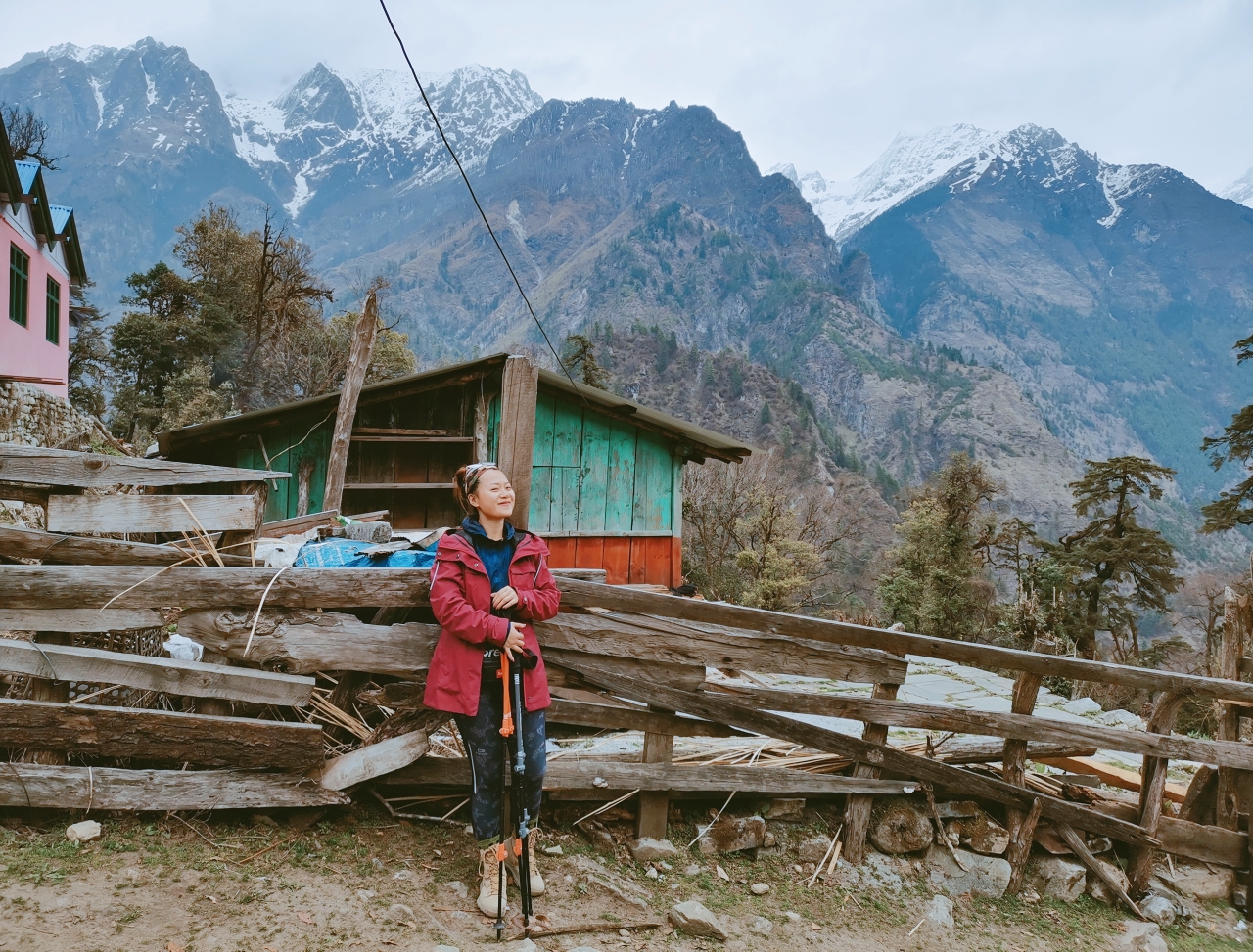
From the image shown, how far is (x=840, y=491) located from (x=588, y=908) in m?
41.2

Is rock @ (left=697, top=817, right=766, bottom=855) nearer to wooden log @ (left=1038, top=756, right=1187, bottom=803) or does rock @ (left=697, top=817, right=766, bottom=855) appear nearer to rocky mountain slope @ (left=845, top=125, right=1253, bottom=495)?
wooden log @ (left=1038, top=756, right=1187, bottom=803)

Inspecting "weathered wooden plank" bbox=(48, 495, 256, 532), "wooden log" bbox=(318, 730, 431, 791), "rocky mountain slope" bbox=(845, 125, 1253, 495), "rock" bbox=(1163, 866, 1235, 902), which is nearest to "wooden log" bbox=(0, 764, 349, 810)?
"wooden log" bbox=(318, 730, 431, 791)

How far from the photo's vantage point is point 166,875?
10.3 feet

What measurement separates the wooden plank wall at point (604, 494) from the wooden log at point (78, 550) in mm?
5857

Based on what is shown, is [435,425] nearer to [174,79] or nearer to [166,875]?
[166,875]

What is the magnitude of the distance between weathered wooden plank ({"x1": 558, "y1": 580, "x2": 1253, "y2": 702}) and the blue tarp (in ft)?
2.77

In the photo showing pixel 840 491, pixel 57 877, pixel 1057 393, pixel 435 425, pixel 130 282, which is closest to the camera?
pixel 57 877

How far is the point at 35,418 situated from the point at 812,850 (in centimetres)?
1677

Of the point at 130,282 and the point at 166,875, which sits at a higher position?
the point at 130,282

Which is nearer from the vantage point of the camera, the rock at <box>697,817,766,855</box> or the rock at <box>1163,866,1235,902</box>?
the rock at <box>697,817,766,855</box>

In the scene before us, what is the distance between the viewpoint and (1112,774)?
5750mm

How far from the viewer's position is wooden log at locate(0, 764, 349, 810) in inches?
132

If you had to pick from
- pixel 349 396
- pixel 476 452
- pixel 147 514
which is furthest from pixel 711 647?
pixel 476 452

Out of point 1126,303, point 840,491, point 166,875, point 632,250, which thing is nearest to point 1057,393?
point 1126,303
